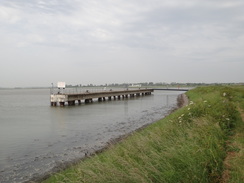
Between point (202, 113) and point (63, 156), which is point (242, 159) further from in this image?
point (63, 156)

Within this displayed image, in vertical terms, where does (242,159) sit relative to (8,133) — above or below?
above

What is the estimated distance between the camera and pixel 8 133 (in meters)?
17.6

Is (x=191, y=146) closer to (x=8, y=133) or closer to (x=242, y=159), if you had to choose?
(x=242, y=159)

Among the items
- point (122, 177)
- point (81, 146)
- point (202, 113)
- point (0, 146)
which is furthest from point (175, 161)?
point (0, 146)

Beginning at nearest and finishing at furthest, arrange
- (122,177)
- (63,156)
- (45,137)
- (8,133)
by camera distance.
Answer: (122,177) → (63,156) → (45,137) → (8,133)

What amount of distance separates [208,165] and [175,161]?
876 millimetres

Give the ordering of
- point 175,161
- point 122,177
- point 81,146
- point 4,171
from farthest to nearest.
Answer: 1. point 81,146
2. point 4,171
3. point 175,161
4. point 122,177

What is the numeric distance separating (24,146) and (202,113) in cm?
1024

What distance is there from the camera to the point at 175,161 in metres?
6.45

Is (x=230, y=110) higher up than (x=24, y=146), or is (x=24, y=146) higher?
(x=230, y=110)

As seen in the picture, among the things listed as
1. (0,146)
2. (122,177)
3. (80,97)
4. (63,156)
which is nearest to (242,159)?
(122,177)

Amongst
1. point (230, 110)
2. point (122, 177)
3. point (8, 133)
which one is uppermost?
point (230, 110)

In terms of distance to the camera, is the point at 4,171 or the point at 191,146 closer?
the point at 191,146

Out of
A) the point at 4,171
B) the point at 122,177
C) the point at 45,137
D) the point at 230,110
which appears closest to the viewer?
the point at 122,177
